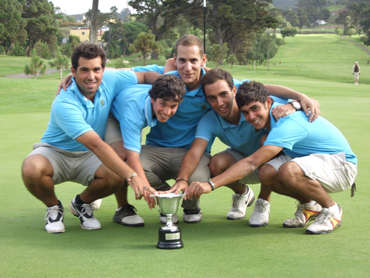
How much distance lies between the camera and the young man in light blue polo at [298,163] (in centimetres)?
418

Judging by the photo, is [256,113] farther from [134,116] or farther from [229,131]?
[134,116]

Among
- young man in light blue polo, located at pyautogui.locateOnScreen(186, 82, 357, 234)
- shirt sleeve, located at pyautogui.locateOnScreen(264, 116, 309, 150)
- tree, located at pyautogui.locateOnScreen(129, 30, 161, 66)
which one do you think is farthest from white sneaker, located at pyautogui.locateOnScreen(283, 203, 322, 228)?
tree, located at pyautogui.locateOnScreen(129, 30, 161, 66)

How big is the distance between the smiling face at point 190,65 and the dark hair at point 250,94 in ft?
2.15

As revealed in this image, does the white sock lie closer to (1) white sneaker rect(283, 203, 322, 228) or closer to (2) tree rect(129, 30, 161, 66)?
(1) white sneaker rect(283, 203, 322, 228)

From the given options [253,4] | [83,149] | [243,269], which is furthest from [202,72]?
[253,4]

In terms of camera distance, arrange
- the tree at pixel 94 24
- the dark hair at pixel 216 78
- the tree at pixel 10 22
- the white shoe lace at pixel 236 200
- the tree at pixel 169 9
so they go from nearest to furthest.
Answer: the dark hair at pixel 216 78, the white shoe lace at pixel 236 200, the tree at pixel 94 24, the tree at pixel 169 9, the tree at pixel 10 22

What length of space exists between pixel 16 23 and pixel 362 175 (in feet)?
193

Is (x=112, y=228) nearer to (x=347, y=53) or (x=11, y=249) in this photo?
(x=11, y=249)

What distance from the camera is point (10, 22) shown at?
192 ft

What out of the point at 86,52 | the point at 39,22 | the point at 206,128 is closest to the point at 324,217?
the point at 206,128

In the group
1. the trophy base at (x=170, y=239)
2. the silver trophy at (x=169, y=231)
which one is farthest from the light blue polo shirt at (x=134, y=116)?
the trophy base at (x=170, y=239)

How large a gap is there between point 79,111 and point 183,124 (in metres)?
1.08

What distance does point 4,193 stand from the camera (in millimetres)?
5660

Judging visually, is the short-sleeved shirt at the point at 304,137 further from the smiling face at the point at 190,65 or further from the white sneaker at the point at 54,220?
Result: the white sneaker at the point at 54,220
